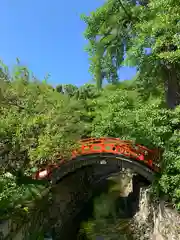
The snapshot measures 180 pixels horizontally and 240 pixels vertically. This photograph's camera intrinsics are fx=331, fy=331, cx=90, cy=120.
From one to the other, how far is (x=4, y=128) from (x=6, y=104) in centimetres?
224

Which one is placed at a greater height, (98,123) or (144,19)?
(144,19)

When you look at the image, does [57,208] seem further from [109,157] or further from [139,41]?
[139,41]

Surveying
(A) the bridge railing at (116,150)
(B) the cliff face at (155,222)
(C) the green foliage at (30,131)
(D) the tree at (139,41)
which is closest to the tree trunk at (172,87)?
(D) the tree at (139,41)

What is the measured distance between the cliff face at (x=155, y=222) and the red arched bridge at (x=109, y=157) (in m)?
1.47

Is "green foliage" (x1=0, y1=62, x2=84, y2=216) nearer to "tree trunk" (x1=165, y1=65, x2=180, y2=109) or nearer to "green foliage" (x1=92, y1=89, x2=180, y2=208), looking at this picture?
"green foliage" (x1=92, y1=89, x2=180, y2=208)

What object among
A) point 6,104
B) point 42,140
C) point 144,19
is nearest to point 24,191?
point 42,140

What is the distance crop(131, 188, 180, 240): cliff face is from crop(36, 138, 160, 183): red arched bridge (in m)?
1.47

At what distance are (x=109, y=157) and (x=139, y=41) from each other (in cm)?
656

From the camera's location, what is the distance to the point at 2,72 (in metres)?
19.0

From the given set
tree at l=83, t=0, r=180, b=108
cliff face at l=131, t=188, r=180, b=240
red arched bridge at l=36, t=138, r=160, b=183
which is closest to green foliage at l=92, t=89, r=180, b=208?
red arched bridge at l=36, t=138, r=160, b=183

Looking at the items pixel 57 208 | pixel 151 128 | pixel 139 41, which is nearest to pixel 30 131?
pixel 151 128

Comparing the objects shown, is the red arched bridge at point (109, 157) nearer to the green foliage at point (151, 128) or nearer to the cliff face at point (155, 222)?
the green foliage at point (151, 128)

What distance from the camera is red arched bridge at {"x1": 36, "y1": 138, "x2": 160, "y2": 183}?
58.5ft

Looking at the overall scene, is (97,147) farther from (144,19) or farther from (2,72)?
(144,19)
